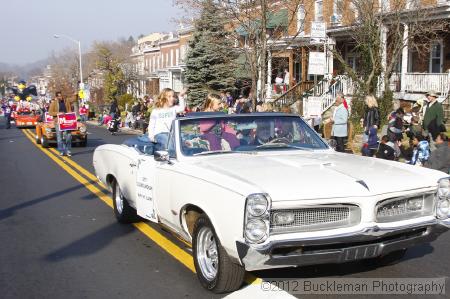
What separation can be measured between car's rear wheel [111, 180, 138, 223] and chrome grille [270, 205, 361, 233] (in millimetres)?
3381

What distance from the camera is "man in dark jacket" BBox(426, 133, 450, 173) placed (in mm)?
9812

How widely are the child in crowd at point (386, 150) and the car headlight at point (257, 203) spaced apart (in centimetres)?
783

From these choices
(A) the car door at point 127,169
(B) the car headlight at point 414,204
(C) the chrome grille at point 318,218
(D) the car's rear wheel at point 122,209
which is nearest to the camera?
(C) the chrome grille at point 318,218

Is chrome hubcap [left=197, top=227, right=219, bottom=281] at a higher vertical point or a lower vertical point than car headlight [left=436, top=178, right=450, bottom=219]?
lower

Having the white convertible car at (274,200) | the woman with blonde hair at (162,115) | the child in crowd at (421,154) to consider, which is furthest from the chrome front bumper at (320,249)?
the child in crowd at (421,154)

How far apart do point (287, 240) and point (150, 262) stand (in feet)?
6.76

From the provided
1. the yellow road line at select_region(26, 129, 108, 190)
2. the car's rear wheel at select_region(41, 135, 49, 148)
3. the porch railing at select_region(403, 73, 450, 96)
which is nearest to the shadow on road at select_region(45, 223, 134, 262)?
the yellow road line at select_region(26, 129, 108, 190)

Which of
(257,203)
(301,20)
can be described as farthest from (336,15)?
(257,203)

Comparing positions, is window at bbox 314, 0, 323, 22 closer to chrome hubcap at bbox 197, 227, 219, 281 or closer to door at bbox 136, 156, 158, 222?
door at bbox 136, 156, 158, 222

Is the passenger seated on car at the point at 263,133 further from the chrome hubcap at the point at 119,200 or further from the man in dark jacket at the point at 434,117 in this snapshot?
the man in dark jacket at the point at 434,117

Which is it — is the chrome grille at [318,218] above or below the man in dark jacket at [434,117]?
below

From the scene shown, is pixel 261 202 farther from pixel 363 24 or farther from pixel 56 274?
pixel 363 24

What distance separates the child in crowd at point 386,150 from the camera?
11.2m

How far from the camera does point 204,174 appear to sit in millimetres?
4590
